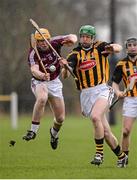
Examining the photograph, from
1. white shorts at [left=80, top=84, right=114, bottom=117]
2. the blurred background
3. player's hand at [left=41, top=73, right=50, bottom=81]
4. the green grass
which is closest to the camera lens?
the green grass

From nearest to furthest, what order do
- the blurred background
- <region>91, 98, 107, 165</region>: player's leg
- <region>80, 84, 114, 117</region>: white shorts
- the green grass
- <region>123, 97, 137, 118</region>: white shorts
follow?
the green grass, <region>91, 98, 107, 165</region>: player's leg, <region>80, 84, 114, 117</region>: white shorts, <region>123, 97, 137, 118</region>: white shorts, the blurred background

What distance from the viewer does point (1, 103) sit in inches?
1713

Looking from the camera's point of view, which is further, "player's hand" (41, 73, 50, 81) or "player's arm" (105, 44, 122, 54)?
"player's hand" (41, 73, 50, 81)

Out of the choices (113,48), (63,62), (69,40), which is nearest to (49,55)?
(69,40)

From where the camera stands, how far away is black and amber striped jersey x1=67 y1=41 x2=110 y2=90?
15289 mm

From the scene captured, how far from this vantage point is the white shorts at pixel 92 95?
50.2 ft

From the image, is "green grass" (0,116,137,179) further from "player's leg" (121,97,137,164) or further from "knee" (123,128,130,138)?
"player's leg" (121,97,137,164)

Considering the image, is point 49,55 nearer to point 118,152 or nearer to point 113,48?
point 113,48

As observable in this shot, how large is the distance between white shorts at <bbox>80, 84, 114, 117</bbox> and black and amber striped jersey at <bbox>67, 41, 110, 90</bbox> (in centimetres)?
9

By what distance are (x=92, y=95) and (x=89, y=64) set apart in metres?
0.58

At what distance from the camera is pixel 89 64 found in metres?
15.3

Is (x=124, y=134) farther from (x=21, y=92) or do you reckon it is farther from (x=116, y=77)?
(x=21, y=92)

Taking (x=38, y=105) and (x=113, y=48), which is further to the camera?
(x=38, y=105)

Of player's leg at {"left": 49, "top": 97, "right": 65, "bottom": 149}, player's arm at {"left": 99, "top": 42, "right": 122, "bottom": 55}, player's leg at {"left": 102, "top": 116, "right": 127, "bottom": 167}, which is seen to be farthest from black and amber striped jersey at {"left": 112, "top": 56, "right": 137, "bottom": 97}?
player's leg at {"left": 49, "top": 97, "right": 65, "bottom": 149}
